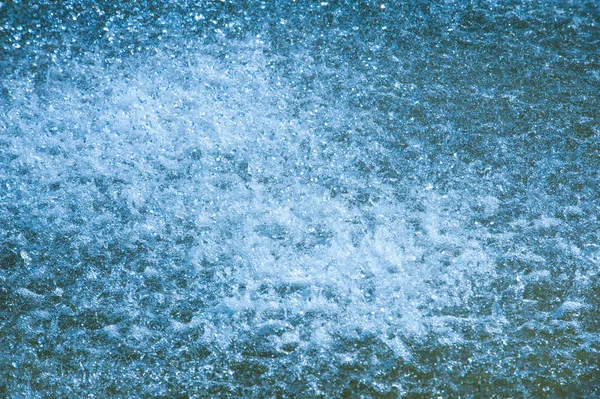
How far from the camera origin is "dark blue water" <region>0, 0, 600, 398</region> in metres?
0.67

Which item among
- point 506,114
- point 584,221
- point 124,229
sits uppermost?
point 506,114

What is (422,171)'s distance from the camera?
726mm

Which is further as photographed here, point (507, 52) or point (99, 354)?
point (507, 52)

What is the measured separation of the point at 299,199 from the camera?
28.2 inches

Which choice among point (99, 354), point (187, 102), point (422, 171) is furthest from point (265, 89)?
point (99, 354)

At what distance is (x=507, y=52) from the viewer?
30.8 inches

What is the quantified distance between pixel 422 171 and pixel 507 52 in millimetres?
200

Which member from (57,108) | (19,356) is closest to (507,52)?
(57,108)

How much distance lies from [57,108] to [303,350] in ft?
1.35

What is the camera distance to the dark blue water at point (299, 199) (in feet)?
2.20

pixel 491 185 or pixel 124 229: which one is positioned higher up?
pixel 491 185

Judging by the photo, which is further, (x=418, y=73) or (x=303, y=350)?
(x=418, y=73)

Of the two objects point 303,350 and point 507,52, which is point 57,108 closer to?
point 303,350

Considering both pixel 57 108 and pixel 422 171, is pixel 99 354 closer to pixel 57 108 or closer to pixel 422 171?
pixel 57 108
